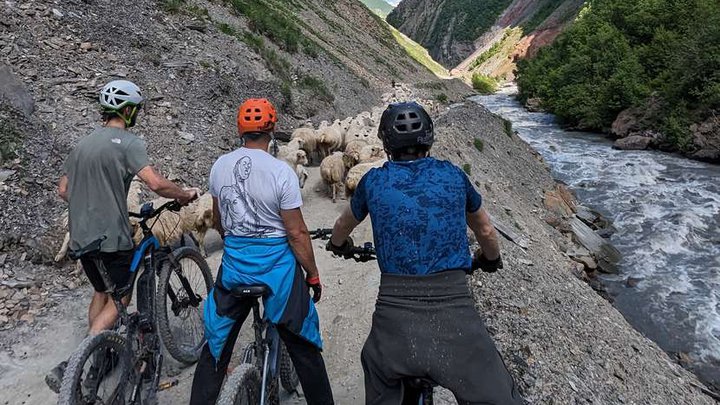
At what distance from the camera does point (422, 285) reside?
8.34 feet

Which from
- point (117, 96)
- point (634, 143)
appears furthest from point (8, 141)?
point (634, 143)

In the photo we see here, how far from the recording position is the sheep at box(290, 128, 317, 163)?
42.8 ft

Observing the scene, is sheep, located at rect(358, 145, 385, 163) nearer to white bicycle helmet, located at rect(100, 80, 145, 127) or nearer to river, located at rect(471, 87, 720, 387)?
river, located at rect(471, 87, 720, 387)

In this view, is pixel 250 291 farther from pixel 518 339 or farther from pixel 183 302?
pixel 518 339

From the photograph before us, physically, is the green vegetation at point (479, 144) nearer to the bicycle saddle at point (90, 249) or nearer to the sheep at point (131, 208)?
the sheep at point (131, 208)

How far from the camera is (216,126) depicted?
12539 millimetres

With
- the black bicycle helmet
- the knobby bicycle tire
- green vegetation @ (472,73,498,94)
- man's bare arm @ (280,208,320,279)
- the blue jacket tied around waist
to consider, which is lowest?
green vegetation @ (472,73,498,94)

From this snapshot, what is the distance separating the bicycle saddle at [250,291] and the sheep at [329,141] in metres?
10.4

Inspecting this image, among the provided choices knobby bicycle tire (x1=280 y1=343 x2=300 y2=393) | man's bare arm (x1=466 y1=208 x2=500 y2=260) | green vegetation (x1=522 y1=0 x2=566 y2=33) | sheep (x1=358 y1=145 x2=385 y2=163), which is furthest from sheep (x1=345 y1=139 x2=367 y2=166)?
green vegetation (x1=522 y1=0 x2=566 y2=33)

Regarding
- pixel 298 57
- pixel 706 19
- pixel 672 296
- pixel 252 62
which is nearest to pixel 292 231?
pixel 672 296

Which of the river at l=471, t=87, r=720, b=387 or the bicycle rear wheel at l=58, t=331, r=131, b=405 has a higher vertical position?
the bicycle rear wheel at l=58, t=331, r=131, b=405

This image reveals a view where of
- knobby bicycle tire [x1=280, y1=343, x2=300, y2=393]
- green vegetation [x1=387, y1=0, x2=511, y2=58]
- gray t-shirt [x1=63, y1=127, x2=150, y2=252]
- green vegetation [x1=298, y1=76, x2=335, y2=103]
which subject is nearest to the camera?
gray t-shirt [x1=63, y1=127, x2=150, y2=252]

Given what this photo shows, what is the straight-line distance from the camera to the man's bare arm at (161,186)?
152 inches

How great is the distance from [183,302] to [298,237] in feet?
7.34
